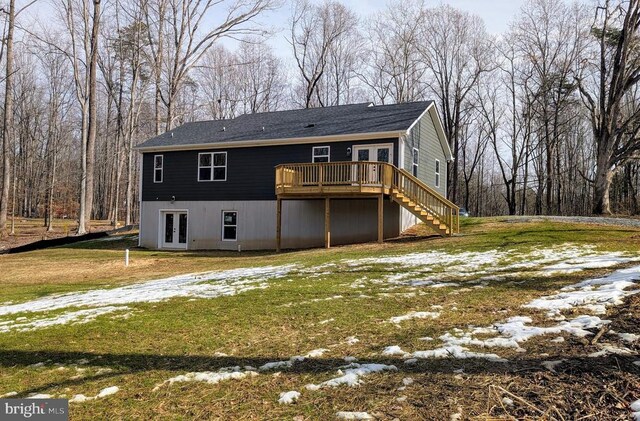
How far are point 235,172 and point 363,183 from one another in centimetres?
729

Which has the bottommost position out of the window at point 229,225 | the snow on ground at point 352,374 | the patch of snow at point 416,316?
the snow on ground at point 352,374

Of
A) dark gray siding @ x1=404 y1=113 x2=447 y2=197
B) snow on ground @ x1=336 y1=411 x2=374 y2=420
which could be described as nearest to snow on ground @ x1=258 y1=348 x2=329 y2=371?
snow on ground @ x1=336 y1=411 x2=374 y2=420

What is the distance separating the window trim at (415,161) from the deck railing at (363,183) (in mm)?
2138

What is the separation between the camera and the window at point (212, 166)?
20.3 m

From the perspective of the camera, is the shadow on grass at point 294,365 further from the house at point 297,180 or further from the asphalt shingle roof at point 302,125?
the asphalt shingle roof at point 302,125

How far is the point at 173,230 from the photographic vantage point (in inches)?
838

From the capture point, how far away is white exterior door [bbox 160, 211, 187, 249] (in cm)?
2114

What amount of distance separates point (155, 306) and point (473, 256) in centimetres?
733

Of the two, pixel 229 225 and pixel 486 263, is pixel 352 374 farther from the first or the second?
pixel 229 225

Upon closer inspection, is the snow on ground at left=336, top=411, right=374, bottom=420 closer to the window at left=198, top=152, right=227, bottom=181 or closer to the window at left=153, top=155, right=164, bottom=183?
the window at left=198, top=152, right=227, bottom=181

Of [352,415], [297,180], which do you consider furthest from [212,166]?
[352,415]

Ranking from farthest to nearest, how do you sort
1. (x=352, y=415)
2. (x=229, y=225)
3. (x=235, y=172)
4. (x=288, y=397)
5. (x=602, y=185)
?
(x=602, y=185) → (x=229, y=225) → (x=235, y=172) → (x=288, y=397) → (x=352, y=415)

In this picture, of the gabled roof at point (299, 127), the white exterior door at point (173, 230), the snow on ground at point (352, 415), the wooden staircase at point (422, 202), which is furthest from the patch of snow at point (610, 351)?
the white exterior door at point (173, 230)

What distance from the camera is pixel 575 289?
20.0ft
